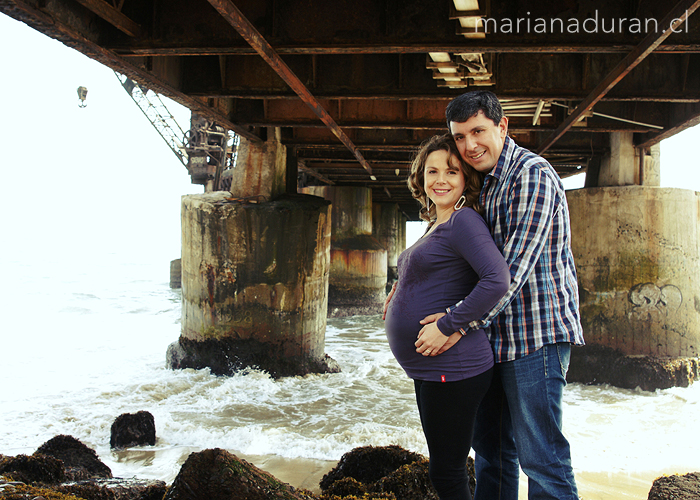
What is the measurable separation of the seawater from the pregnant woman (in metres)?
2.99

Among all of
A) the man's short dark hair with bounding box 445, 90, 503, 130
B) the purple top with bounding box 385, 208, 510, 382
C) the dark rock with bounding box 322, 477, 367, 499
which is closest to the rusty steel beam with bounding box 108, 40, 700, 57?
the man's short dark hair with bounding box 445, 90, 503, 130

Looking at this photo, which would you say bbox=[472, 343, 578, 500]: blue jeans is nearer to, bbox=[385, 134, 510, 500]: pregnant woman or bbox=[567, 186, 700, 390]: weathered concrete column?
bbox=[385, 134, 510, 500]: pregnant woman

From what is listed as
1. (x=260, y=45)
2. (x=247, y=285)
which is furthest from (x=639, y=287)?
(x=260, y=45)

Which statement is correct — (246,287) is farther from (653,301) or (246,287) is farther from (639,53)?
(653,301)

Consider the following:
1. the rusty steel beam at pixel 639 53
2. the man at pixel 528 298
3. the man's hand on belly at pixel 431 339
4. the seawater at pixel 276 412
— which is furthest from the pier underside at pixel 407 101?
the man's hand on belly at pixel 431 339

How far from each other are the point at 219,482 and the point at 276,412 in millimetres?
4299

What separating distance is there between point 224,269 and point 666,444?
6.47 meters

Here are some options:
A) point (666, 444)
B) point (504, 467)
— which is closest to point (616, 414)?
point (666, 444)

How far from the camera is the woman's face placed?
215cm

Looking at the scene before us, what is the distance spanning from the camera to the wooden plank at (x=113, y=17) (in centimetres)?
433

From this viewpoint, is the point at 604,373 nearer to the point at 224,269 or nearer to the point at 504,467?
the point at 224,269

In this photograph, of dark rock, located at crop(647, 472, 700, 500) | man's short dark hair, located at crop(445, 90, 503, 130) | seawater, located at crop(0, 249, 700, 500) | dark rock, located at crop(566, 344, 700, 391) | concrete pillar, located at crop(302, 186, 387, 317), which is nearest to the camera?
man's short dark hair, located at crop(445, 90, 503, 130)

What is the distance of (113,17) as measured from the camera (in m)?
4.73

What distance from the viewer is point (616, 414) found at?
6.87 metres
